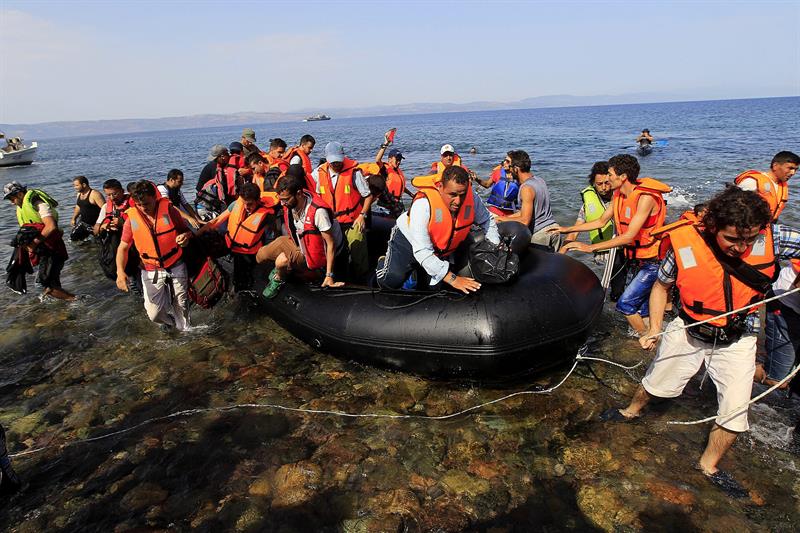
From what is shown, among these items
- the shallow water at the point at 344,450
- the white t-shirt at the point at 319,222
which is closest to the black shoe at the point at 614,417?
the shallow water at the point at 344,450

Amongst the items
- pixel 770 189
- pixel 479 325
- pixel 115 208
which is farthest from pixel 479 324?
pixel 115 208

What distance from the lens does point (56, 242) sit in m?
6.62

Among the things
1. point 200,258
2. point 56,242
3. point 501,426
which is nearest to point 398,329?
point 501,426

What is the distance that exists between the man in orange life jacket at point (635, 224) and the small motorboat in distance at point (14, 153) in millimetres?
43174

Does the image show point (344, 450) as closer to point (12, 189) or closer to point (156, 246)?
point (156, 246)

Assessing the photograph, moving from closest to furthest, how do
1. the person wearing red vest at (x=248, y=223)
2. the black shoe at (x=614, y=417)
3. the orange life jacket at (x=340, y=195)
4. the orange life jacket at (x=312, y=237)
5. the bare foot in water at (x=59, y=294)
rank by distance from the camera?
1. the black shoe at (x=614, y=417)
2. the orange life jacket at (x=312, y=237)
3. the person wearing red vest at (x=248, y=223)
4. the orange life jacket at (x=340, y=195)
5. the bare foot in water at (x=59, y=294)

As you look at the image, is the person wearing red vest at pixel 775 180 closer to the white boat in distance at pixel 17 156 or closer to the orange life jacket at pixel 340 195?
the orange life jacket at pixel 340 195

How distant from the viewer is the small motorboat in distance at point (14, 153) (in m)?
34.2

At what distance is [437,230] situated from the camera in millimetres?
3971

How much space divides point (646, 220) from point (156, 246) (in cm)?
501

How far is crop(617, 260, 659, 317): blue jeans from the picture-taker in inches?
175

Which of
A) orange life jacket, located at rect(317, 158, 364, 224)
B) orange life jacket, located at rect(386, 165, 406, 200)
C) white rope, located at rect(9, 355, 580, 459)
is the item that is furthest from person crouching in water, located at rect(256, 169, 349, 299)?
orange life jacket, located at rect(386, 165, 406, 200)

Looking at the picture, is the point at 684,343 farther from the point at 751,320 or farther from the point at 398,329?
the point at 398,329

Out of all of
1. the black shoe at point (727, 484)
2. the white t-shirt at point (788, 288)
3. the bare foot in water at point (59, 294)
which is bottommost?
the black shoe at point (727, 484)
